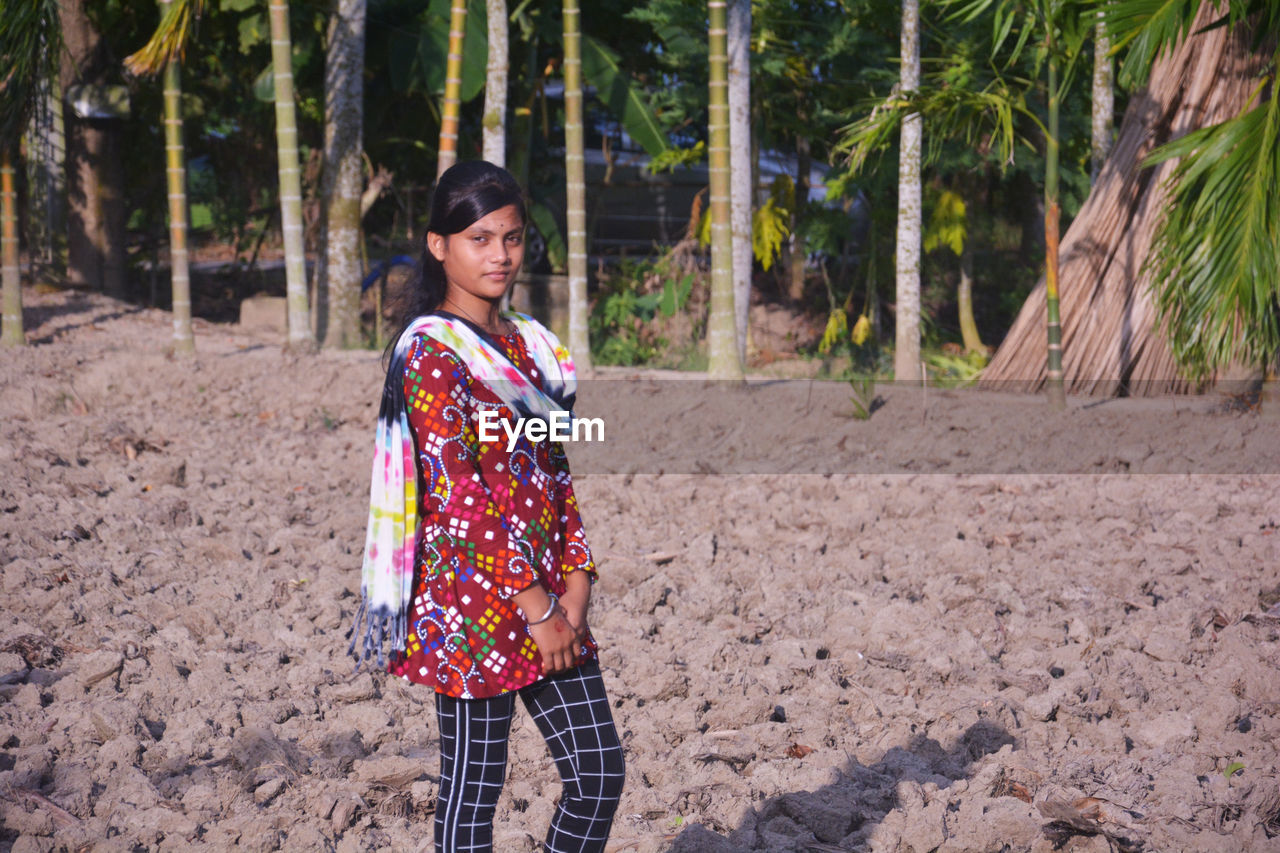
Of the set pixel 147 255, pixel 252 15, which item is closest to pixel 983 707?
pixel 252 15

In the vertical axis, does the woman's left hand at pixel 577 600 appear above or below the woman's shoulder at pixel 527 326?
below

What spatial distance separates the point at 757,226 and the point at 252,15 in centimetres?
601

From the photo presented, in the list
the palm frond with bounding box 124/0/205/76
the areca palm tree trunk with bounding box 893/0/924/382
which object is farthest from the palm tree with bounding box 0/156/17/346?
the areca palm tree trunk with bounding box 893/0/924/382

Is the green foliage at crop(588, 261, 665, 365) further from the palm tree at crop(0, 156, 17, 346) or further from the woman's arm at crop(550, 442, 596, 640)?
the woman's arm at crop(550, 442, 596, 640)

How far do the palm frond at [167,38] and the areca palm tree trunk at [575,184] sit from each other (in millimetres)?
2922

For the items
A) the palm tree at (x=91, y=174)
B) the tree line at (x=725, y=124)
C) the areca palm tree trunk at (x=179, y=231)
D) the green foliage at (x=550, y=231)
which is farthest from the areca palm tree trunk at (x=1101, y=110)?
the palm tree at (x=91, y=174)

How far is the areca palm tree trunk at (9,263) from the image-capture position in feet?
32.6

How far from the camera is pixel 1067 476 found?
739 cm

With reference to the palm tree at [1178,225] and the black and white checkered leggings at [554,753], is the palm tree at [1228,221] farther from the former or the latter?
the black and white checkered leggings at [554,753]

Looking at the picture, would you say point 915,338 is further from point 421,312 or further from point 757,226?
point 421,312

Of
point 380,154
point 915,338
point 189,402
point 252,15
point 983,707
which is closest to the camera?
point 983,707

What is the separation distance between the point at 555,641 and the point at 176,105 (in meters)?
9.15

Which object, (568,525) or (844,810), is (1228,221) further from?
(568,525)

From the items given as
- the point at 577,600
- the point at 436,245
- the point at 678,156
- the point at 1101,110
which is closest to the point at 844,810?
the point at 577,600
